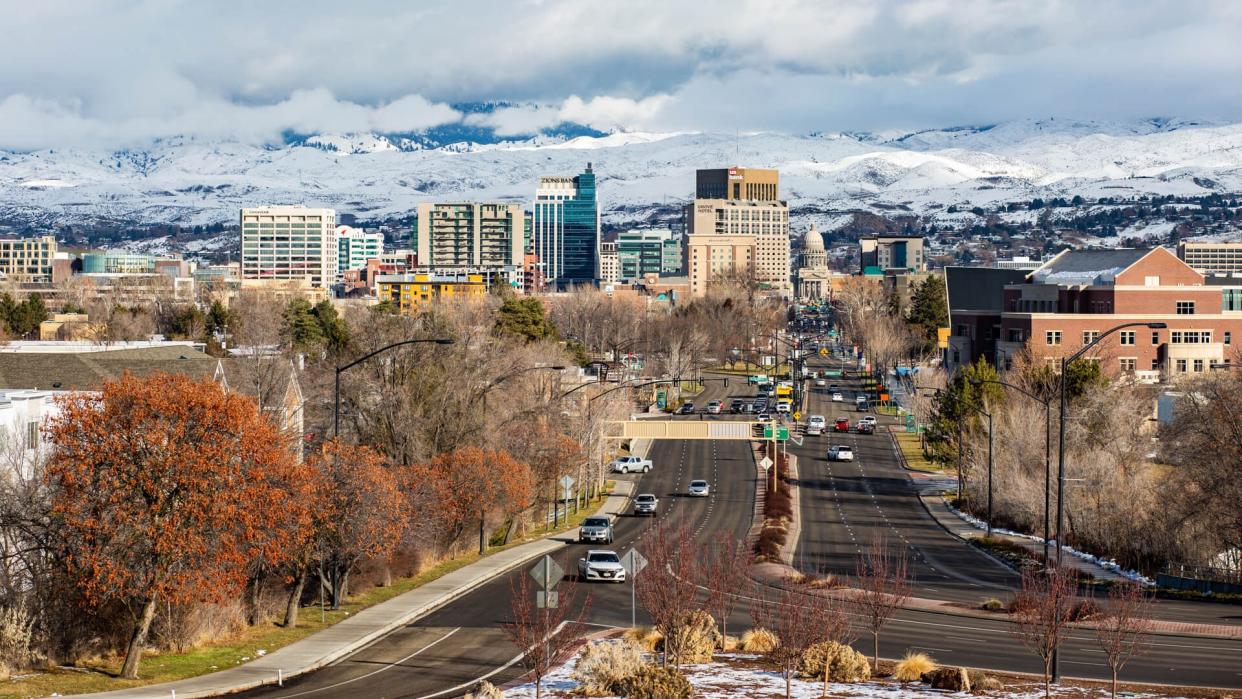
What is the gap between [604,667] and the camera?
36188mm

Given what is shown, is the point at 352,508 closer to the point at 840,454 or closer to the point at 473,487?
the point at 473,487

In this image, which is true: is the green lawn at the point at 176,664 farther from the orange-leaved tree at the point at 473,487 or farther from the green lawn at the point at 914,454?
the green lawn at the point at 914,454

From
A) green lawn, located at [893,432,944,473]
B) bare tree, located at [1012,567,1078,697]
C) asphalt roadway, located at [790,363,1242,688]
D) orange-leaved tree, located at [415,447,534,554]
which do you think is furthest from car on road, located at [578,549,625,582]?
green lawn, located at [893,432,944,473]

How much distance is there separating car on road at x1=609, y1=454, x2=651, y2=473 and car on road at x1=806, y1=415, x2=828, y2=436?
24953 millimetres

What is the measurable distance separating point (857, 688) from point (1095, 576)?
2739cm

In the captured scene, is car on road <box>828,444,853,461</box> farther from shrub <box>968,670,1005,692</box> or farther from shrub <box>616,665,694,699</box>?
shrub <box>616,665,694,699</box>

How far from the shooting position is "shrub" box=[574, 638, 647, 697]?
36000mm

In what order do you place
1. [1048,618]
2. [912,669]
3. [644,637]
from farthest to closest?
[644,637]
[912,669]
[1048,618]

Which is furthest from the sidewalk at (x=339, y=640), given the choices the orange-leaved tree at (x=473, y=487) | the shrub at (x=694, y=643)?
the shrub at (x=694, y=643)

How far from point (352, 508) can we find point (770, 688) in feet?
57.1

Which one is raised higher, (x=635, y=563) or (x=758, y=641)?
(x=635, y=563)

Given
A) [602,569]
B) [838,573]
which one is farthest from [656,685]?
[838,573]

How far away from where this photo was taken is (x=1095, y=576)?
60812mm

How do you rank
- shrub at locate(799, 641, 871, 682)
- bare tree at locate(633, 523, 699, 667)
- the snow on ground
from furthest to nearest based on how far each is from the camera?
shrub at locate(799, 641, 871, 682) → bare tree at locate(633, 523, 699, 667) → the snow on ground
